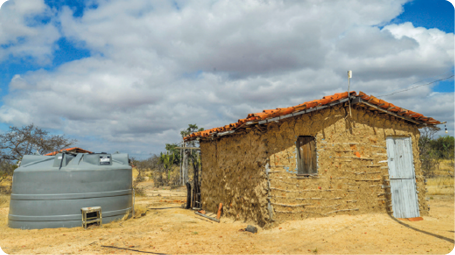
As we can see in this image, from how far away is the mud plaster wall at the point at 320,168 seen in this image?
25.3ft

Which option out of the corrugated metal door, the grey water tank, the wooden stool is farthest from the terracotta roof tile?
the wooden stool

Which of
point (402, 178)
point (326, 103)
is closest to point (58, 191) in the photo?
point (326, 103)

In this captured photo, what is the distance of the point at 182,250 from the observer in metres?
6.02

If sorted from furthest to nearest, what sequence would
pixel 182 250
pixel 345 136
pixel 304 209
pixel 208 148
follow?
1. pixel 208 148
2. pixel 345 136
3. pixel 304 209
4. pixel 182 250

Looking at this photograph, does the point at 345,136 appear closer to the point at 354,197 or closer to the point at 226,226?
the point at 354,197

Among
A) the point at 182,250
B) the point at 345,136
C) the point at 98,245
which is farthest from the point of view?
the point at 345,136

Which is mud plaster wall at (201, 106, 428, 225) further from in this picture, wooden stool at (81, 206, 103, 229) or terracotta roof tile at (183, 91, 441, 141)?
wooden stool at (81, 206, 103, 229)

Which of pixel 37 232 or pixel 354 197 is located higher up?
pixel 354 197

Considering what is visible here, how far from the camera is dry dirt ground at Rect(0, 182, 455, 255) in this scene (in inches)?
235

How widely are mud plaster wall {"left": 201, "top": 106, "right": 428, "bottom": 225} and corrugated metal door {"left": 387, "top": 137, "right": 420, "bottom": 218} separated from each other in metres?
0.23

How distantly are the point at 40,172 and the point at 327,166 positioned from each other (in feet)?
28.0

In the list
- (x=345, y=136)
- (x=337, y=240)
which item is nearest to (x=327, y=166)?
(x=345, y=136)

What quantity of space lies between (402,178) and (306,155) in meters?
3.45

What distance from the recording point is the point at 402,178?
8836 millimetres
